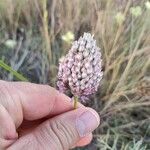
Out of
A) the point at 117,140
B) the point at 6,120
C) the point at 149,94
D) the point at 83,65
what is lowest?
the point at 117,140

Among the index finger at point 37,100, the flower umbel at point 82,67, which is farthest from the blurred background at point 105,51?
the flower umbel at point 82,67

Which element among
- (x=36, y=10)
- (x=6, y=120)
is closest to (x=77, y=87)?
(x=6, y=120)

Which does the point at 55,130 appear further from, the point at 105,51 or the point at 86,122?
the point at 105,51

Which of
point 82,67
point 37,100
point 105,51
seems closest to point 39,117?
point 37,100

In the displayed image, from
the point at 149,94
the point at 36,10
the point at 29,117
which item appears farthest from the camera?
the point at 36,10

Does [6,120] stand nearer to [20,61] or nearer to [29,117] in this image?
[29,117]

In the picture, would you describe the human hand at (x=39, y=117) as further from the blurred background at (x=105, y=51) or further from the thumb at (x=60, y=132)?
the blurred background at (x=105, y=51)

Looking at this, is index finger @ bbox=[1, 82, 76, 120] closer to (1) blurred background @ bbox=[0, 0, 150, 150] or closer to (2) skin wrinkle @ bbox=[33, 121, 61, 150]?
(2) skin wrinkle @ bbox=[33, 121, 61, 150]
